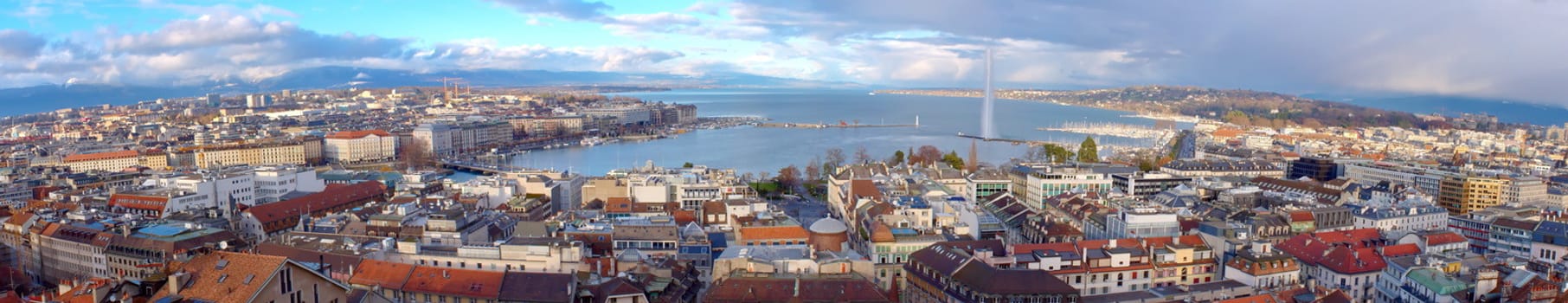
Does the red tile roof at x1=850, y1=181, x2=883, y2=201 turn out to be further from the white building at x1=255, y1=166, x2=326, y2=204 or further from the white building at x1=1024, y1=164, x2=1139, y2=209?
the white building at x1=255, y1=166, x2=326, y2=204

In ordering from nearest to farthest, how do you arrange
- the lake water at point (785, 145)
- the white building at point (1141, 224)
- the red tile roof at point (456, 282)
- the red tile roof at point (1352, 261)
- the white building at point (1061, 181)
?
1. the red tile roof at point (456, 282)
2. the red tile roof at point (1352, 261)
3. the white building at point (1141, 224)
4. the white building at point (1061, 181)
5. the lake water at point (785, 145)

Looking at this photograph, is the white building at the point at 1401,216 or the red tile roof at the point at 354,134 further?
the red tile roof at the point at 354,134

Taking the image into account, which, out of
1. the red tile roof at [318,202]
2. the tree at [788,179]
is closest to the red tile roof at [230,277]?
the red tile roof at [318,202]

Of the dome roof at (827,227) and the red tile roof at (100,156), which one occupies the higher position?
the dome roof at (827,227)

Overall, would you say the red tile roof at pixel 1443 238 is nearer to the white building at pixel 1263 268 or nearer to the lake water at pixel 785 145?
the white building at pixel 1263 268

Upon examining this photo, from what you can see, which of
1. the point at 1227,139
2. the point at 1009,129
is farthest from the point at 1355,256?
the point at 1009,129

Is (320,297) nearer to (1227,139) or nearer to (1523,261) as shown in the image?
(1523,261)

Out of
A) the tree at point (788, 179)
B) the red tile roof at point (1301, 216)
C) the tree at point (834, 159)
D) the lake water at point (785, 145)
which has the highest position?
the red tile roof at point (1301, 216)

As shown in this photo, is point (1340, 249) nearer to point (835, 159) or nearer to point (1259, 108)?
point (835, 159)
